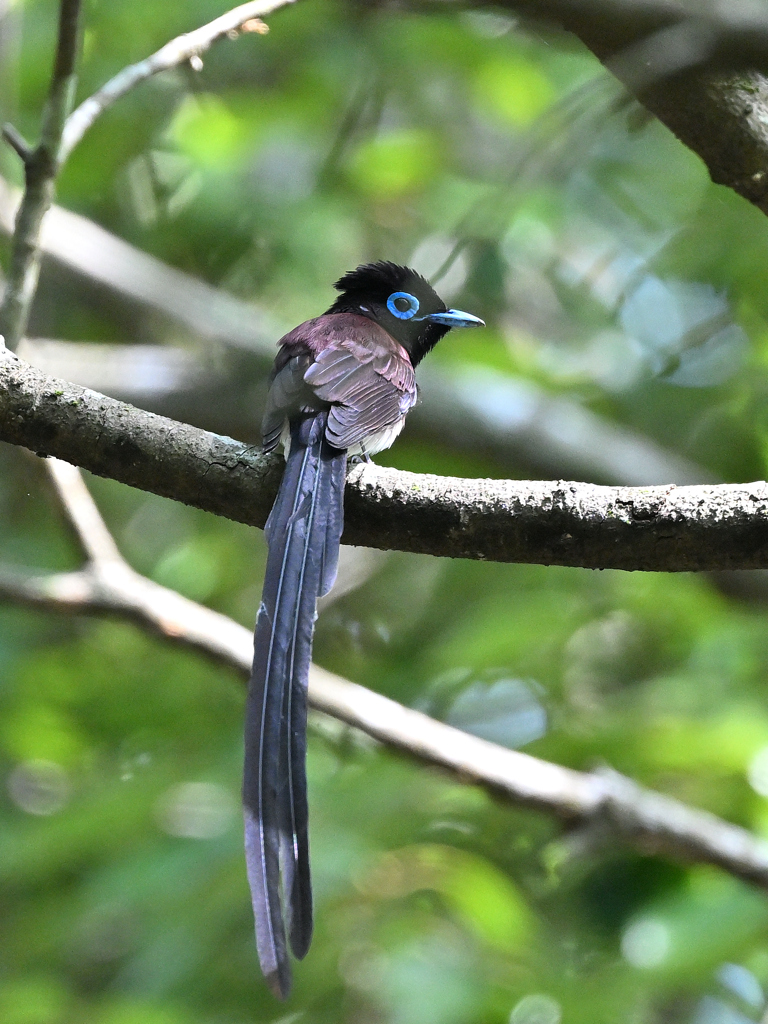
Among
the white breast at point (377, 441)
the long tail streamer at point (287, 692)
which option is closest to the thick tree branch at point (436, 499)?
the long tail streamer at point (287, 692)

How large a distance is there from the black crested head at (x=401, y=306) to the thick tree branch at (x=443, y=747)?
3.98 feet

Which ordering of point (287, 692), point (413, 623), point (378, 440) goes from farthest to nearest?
point (413, 623)
point (378, 440)
point (287, 692)

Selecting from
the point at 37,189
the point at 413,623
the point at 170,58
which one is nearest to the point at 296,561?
the point at 37,189

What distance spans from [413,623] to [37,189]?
3563mm

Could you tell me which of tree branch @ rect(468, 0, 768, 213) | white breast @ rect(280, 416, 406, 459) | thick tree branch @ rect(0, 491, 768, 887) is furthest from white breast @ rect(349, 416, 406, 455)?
tree branch @ rect(468, 0, 768, 213)

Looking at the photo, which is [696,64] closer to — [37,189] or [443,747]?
→ [37,189]

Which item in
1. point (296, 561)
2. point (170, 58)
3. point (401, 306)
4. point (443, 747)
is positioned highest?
point (170, 58)

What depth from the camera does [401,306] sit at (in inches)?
163

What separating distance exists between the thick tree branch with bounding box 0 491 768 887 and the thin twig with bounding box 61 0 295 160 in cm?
124

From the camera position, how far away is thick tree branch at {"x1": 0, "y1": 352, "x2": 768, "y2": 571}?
2250 millimetres

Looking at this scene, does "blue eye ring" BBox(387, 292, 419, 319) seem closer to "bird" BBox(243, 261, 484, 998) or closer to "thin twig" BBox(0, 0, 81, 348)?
"bird" BBox(243, 261, 484, 998)

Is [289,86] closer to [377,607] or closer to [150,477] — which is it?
[377,607]

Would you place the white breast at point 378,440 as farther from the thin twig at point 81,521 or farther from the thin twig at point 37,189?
the thin twig at point 81,521

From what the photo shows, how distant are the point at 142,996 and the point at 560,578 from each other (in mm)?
2897
